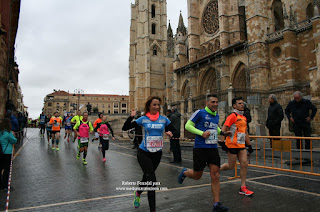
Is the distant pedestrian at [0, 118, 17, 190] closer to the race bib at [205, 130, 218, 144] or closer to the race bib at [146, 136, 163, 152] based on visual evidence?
the race bib at [146, 136, 163, 152]

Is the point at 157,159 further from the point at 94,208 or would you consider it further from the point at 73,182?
the point at 73,182

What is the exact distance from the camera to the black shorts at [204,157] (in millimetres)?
3575

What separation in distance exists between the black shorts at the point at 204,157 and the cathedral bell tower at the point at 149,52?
42.9 meters

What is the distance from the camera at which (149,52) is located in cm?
4844

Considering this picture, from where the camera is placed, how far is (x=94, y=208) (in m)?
3.62

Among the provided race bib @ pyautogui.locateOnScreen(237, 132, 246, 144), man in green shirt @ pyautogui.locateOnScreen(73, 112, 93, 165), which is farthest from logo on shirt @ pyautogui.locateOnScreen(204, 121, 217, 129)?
man in green shirt @ pyautogui.locateOnScreen(73, 112, 93, 165)

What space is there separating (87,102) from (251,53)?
80.5m

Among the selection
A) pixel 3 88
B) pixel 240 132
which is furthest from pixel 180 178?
pixel 3 88

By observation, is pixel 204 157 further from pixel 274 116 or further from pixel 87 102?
pixel 87 102

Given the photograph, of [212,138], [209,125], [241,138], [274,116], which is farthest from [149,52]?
[212,138]

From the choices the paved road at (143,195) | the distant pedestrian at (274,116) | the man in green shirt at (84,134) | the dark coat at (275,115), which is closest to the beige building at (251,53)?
the distant pedestrian at (274,116)

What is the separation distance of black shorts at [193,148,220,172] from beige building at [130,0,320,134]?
13.5 m

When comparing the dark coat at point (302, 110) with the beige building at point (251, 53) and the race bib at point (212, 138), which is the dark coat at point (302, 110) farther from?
the beige building at point (251, 53)

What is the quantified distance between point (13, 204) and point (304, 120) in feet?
23.4
